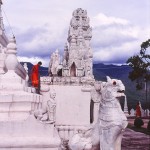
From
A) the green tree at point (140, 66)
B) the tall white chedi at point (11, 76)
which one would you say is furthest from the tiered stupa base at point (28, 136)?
the green tree at point (140, 66)

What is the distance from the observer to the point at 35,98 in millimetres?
7379

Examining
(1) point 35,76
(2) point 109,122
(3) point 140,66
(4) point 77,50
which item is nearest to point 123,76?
(3) point 140,66

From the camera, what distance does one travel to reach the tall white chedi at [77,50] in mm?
20266

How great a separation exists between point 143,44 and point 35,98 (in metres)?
36.1

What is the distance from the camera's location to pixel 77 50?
22.2 metres

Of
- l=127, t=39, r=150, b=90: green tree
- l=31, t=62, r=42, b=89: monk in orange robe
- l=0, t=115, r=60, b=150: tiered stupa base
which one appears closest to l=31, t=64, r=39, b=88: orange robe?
l=31, t=62, r=42, b=89: monk in orange robe

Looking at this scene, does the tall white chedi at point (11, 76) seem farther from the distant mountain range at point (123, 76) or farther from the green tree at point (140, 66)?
the distant mountain range at point (123, 76)

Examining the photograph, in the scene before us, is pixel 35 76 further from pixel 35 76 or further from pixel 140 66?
pixel 140 66

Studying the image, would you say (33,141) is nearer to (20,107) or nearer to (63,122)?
(20,107)

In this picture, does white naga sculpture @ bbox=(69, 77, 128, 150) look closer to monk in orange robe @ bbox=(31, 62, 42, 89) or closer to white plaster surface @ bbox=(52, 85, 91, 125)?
monk in orange robe @ bbox=(31, 62, 42, 89)

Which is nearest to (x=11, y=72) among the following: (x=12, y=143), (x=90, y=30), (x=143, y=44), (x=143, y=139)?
(x=12, y=143)

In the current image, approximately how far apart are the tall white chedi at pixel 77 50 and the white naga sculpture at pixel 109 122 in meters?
11.3

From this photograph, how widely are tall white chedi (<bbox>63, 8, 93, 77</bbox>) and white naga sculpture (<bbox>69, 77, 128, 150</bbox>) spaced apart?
1134 centimetres

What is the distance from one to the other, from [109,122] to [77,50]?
14.7 metres
